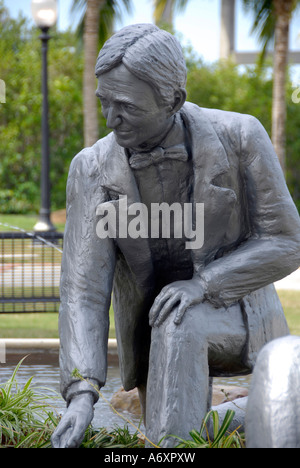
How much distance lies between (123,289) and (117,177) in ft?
1.67

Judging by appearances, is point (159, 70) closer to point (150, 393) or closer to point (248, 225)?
point (248, 225)

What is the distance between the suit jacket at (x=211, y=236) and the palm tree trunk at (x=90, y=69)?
11.5m

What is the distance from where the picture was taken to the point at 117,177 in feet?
10.2

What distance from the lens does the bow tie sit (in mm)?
3082

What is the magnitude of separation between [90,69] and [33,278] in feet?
22.9

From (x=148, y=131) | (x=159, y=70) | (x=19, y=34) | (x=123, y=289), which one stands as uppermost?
(x=19, y=34)

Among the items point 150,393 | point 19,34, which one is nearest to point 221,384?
point 150,393

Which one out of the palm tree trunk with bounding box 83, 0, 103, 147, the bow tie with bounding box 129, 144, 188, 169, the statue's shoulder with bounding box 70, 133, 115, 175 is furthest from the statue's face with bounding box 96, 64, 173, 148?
the palm tree trunk with bounding box 83, 0, 103, 147

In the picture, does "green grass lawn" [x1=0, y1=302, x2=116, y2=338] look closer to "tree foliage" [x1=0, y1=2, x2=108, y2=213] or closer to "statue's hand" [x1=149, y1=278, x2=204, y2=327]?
"statue's hand" [x1=149, y1=278, x2=204, y2=327]

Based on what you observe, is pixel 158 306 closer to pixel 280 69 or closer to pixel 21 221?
pixel 280 69

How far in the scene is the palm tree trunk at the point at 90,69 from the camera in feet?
47.9

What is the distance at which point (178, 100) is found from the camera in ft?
9.69
